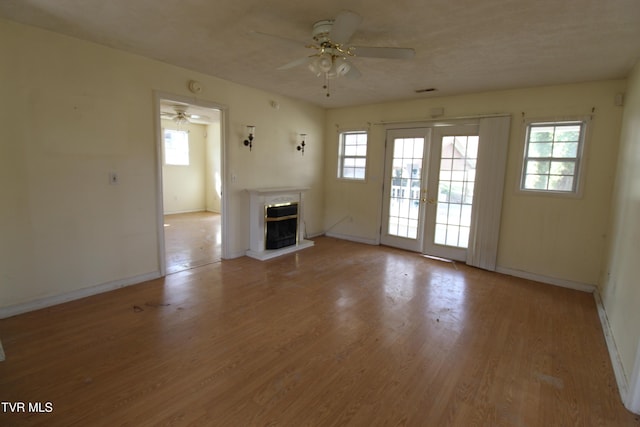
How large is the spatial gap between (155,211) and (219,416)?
2.73 metres

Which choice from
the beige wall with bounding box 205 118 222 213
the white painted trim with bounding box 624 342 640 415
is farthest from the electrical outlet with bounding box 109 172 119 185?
the beige wall with bounding box 205 118 222 213

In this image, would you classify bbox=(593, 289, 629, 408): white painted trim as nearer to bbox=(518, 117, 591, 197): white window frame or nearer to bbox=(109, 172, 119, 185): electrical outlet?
bbox=(518, 117, 591, 197): white window frame

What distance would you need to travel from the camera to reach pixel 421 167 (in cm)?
525

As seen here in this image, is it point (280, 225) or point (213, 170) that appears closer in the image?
point (280, 225)

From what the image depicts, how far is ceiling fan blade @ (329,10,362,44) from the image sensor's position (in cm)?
206

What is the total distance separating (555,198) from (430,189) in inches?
65.5

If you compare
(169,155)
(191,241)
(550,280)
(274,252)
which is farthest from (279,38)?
(169,155)

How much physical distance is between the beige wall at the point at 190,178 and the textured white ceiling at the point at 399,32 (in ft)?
17.0

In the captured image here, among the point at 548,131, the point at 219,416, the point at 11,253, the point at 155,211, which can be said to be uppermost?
the point at 548,131

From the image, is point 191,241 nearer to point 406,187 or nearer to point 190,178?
point 190,178

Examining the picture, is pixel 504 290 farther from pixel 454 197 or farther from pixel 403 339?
pixel 403 339

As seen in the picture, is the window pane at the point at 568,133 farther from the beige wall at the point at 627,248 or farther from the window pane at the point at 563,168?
the beige wall at the point at 627,248

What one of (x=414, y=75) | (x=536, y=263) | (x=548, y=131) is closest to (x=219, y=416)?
(x=414, y=75)

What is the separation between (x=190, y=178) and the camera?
8734 mm
